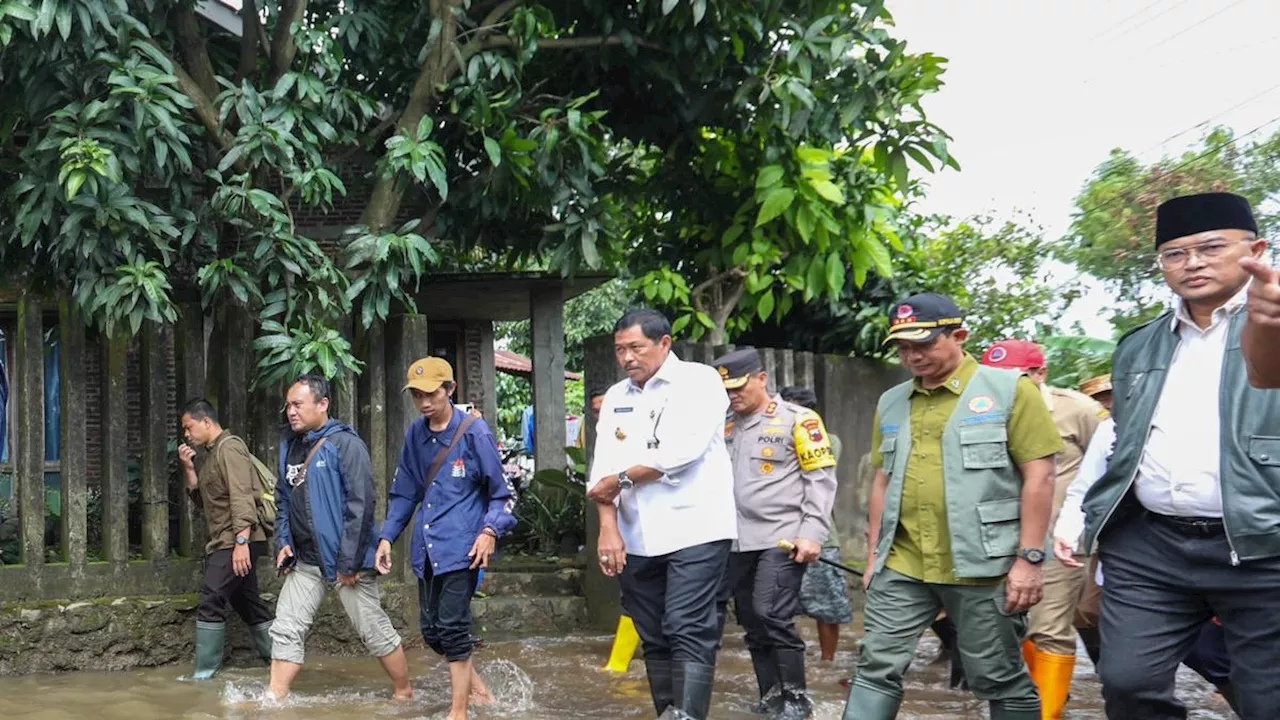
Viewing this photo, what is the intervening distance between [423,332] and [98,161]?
259 centimetres

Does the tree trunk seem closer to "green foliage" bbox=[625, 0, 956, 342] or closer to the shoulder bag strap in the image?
"green foliage" bbox=[625, 0, 956, 342]

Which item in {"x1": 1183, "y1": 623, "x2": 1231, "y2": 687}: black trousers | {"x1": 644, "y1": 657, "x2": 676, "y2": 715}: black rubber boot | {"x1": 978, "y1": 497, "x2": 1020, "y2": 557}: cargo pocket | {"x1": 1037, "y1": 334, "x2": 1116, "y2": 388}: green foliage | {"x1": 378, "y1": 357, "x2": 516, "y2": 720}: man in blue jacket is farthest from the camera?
{"x1": 1037, "y1": 334, "x2": 1116, "y2": 388}: green foliage

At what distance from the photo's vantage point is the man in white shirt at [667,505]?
6.19 metres

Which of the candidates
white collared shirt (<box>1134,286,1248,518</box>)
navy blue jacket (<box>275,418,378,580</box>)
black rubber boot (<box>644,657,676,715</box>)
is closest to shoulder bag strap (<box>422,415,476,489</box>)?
navy blue jacket (<box>275,418,378,580</box>)

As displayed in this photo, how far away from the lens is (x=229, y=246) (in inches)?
363

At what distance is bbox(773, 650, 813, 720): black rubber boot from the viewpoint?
714 centimetres

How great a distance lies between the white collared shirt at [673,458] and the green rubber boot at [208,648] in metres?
3.29

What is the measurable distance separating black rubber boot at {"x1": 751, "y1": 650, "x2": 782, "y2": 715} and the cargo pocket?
7.83 ft

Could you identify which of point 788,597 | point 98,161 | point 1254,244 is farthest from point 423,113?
point 1254,244

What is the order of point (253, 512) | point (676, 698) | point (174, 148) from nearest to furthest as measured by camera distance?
point (676, 698)
point (174, 148)
point (253, 512)

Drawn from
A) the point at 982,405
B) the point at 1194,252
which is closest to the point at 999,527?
the point at 982,405

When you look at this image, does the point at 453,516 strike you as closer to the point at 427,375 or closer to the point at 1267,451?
the point at 427,375

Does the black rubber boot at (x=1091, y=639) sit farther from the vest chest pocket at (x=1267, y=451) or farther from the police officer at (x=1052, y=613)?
the vest chest pocket at (x=1267, y=451)

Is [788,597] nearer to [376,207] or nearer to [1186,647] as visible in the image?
[1186,647]
